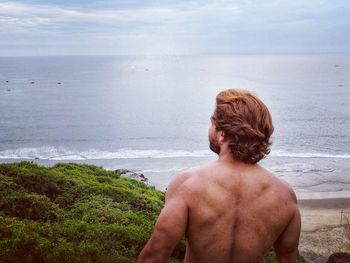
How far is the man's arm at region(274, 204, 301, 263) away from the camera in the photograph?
2.89 meters

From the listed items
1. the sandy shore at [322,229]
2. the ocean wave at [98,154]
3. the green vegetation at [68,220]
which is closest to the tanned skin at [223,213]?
the green vegetation at [68,220]

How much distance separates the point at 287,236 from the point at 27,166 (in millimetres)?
8164

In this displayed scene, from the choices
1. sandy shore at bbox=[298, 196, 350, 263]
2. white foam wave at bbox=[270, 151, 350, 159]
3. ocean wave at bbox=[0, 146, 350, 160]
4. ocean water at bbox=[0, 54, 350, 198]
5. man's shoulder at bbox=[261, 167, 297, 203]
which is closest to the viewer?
man's shoulder at bbox=[261, 167, 297, 203]

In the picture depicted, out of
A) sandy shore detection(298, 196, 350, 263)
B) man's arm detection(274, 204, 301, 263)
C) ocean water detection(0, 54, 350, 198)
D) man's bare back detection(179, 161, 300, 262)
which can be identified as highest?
man's bare back detection(179, 161, 300, 262)

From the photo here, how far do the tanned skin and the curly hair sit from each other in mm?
79

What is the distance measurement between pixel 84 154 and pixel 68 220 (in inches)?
1386

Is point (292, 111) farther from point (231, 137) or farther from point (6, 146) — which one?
point (231, 137)

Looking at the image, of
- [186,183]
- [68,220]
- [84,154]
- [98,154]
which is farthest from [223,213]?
[84,154]

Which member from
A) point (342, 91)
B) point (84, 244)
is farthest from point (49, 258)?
point (342, 91)

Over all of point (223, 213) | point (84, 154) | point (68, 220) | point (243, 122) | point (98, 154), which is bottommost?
point (98, 154)

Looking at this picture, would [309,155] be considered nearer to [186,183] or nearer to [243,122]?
[243,122]

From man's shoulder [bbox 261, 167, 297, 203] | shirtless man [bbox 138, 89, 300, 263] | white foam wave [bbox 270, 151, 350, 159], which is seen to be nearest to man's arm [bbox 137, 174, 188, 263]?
shirtless man [bbox 138, 89, 300, 263]

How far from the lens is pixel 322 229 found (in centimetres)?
1864

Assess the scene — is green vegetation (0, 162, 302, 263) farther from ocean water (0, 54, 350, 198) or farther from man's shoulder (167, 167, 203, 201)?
ocean water (0, 54, 350, 198)
